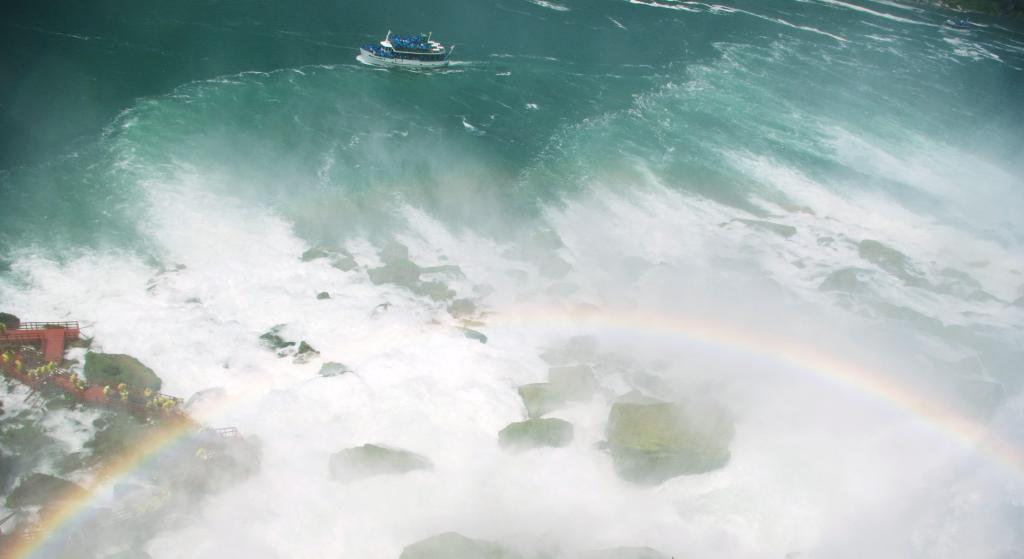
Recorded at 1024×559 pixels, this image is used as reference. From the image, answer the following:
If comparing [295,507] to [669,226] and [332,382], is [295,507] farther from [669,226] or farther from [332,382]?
[669,226]

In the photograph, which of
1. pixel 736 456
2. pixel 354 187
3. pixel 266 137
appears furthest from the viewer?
pixel 266 137

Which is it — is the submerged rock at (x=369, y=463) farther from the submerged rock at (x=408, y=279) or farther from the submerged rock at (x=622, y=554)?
the submerged rock at (x=408, y=279)

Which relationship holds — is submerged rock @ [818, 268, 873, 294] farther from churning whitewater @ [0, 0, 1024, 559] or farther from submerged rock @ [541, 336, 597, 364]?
submerged rock @ [541, 336, 597, 364]

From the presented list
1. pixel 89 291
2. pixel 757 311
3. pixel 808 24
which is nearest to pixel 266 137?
pixel 89 291

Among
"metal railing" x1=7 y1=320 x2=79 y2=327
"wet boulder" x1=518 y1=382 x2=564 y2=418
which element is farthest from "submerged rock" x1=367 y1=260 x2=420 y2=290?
"metal railing" x1=7 y1=320 x2=79 y2=327

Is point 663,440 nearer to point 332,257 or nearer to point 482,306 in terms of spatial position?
point 482,306

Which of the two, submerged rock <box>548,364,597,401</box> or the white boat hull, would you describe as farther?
the white boat hull
